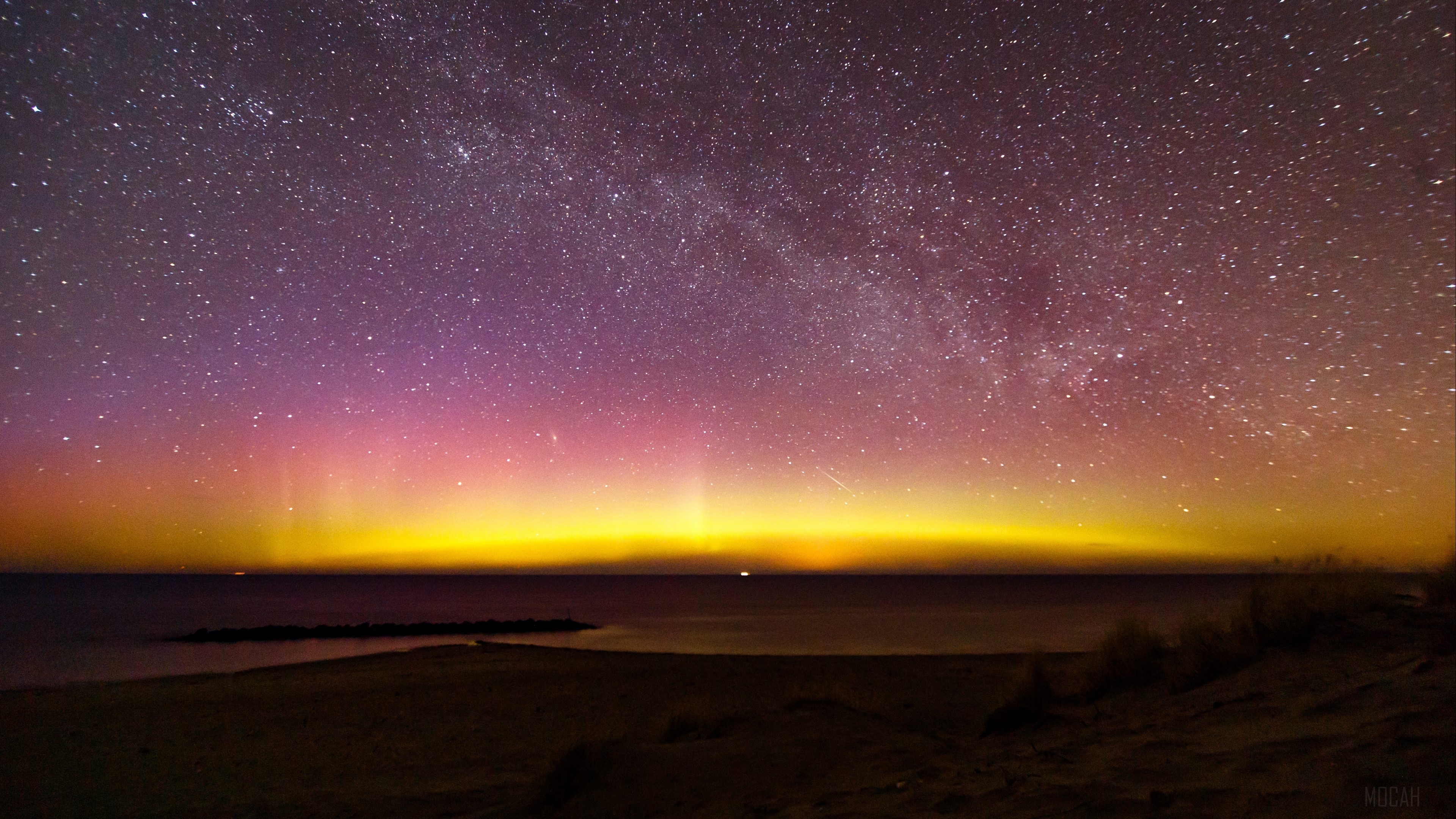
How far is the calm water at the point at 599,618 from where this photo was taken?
27.7m

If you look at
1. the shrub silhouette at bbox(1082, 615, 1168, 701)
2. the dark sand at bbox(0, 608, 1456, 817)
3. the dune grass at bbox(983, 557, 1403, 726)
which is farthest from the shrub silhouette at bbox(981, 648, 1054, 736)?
the shrub silhouette at bbox(1082, 615, 1168, 701)

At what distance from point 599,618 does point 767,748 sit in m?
47.0

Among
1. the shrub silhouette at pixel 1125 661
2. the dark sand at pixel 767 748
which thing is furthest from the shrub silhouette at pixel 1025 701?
the shrub silhouette at pixel 1125 661

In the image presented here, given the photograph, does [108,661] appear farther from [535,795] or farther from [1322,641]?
[1322,641]

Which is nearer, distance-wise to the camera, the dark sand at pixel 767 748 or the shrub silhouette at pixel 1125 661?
the dark sand at pixel 767 748

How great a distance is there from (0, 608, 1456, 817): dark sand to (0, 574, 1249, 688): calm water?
3.37 metres

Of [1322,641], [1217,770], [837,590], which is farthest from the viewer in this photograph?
[837,590]

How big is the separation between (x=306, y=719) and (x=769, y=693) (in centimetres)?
803

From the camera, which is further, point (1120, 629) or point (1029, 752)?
point (1120, 629)

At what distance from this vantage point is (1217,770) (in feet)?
15.7

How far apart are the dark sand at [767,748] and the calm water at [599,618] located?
3369 mm

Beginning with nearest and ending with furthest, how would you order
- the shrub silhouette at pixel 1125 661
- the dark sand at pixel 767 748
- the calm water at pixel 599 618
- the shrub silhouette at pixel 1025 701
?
1. the dark sand at pixel 767 748
2. the shrub silhouette at pixel 1025 701
3. the shrub silhouette at pixel 1125 661
4. the calm water at pixel 599 618

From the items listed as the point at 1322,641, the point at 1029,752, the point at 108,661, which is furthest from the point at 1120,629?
the point at 108,661

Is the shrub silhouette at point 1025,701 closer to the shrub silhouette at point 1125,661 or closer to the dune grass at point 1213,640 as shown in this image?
the dune grass at point 1213,640
